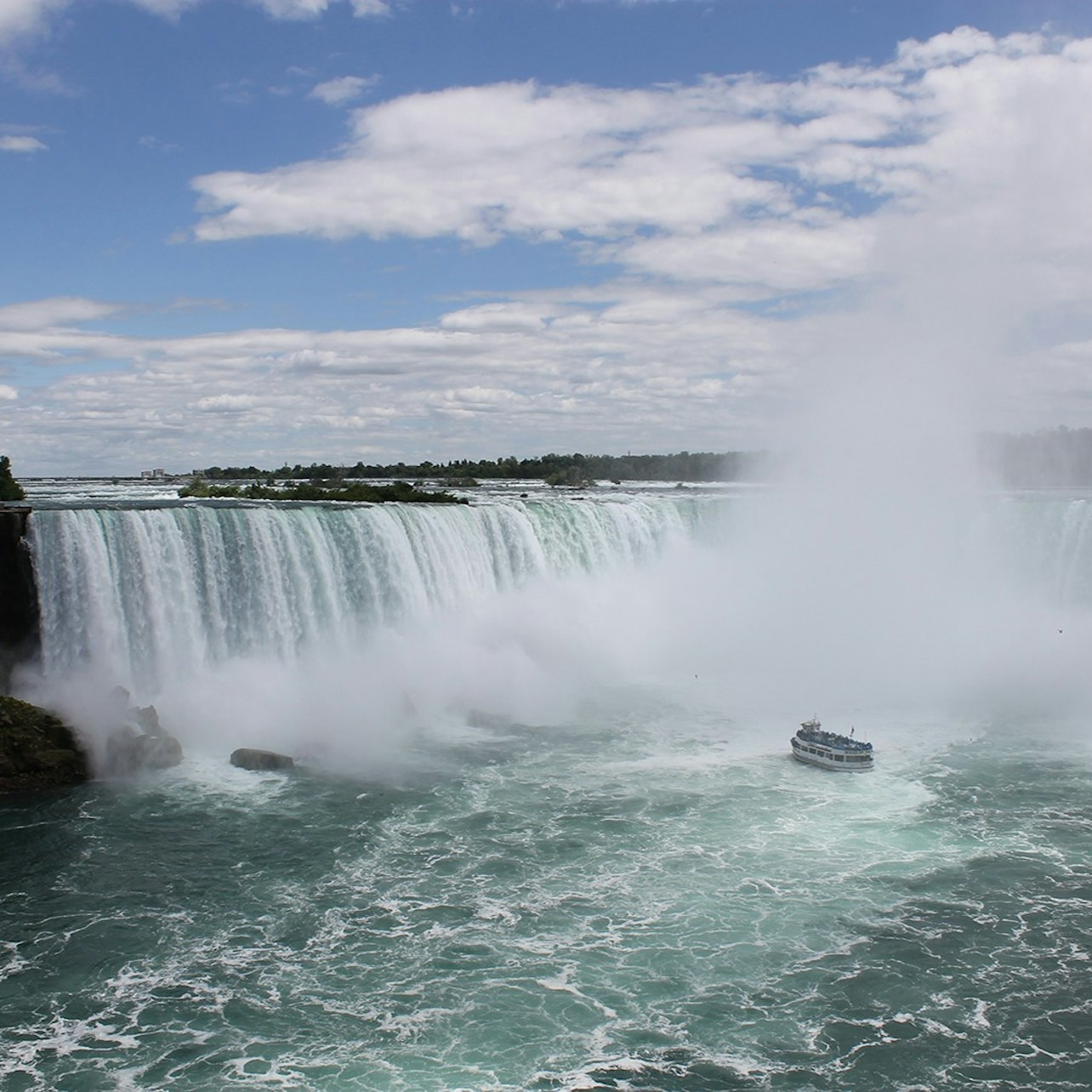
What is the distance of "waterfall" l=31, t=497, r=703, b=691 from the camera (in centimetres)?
2092

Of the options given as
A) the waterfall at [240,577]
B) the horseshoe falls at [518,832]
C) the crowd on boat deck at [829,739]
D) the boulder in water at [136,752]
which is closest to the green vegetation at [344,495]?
the horseshoe falls at [518,832]

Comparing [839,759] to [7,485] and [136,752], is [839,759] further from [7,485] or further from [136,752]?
[7,485]

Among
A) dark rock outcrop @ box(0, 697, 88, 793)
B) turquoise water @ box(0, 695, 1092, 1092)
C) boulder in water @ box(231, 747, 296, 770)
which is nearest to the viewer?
turquoise water @ box(0, 695, 1092, 1092)

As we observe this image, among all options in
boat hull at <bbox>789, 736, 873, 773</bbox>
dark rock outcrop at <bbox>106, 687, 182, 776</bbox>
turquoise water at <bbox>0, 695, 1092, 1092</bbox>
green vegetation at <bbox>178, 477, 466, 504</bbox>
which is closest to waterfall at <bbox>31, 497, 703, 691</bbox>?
dark rock outcrop at <bbox>106, 687, 182, 776</bbox>

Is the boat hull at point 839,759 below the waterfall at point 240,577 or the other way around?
below

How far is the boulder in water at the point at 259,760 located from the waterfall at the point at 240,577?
357 cm

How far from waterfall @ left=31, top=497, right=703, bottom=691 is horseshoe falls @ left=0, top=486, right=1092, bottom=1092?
3.1 inches

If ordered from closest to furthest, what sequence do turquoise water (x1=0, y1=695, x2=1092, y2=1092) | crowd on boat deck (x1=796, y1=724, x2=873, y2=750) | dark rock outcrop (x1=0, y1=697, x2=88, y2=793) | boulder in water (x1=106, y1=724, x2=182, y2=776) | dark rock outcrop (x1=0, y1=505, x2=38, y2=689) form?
turquoise water (x1=0, y1=695, x2=1092, y2=1092) → dark rock outcrop (x1=0, y1=697, x2=88, y2=793) → boulder in water (x1=106, y1=724, x2=182, y2=776) → crowd on boat deck (x1=796, y1=724, x2=873, y2=750) → dark rock outcrop (x1=0, y1=505, x2=38, y2=689)

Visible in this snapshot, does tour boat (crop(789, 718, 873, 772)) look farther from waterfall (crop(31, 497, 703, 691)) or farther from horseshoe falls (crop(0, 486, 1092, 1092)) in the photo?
waterfall (crop(31, 497, 703, 691))

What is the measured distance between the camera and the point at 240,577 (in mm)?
23109

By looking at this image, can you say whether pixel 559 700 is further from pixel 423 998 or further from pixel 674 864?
pixel 423 998

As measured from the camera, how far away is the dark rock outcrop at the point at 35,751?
59.1ft

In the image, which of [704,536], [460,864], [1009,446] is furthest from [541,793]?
[1009,446]

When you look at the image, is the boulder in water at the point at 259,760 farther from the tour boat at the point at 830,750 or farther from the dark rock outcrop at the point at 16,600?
the tour boat at the point at 830,750
